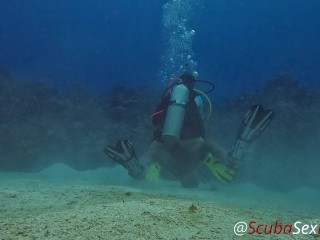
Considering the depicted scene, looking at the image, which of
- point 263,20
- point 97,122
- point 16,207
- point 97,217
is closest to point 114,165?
point 97,122

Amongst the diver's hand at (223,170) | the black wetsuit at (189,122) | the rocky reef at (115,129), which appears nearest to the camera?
the diver's hand at (223,170)

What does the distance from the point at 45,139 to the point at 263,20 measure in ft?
111

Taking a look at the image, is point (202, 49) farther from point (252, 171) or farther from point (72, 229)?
point (72, 229)

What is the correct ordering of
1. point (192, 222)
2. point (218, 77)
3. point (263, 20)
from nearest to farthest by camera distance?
point (192, 222) < point (218, 77) < point (263, 20)

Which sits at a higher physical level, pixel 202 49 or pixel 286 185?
pixel 202 49

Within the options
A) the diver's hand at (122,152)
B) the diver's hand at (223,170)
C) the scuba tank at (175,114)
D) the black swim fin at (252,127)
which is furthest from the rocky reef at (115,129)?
the scuba tank at (175,114)

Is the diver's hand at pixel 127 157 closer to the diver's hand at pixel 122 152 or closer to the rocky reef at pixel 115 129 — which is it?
the diver's hand at pixel 122 152

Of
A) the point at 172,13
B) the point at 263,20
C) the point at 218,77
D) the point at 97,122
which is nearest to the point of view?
the point at 97,122

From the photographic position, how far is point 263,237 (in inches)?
85.7

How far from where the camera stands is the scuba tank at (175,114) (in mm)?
6279

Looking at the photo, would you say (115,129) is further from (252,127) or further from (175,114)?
(252,127)

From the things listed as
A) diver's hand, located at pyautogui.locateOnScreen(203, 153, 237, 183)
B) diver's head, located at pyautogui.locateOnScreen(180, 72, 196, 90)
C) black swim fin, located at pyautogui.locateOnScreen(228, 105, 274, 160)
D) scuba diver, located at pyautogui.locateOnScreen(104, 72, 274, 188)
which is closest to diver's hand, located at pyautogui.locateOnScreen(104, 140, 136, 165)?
scuba diver, located at pyautogui.locateOnScreen(104, 72, 274, 188)

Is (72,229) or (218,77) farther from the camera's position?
(218,77)

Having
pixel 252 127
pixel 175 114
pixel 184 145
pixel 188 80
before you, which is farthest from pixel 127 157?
pixel 252 127
